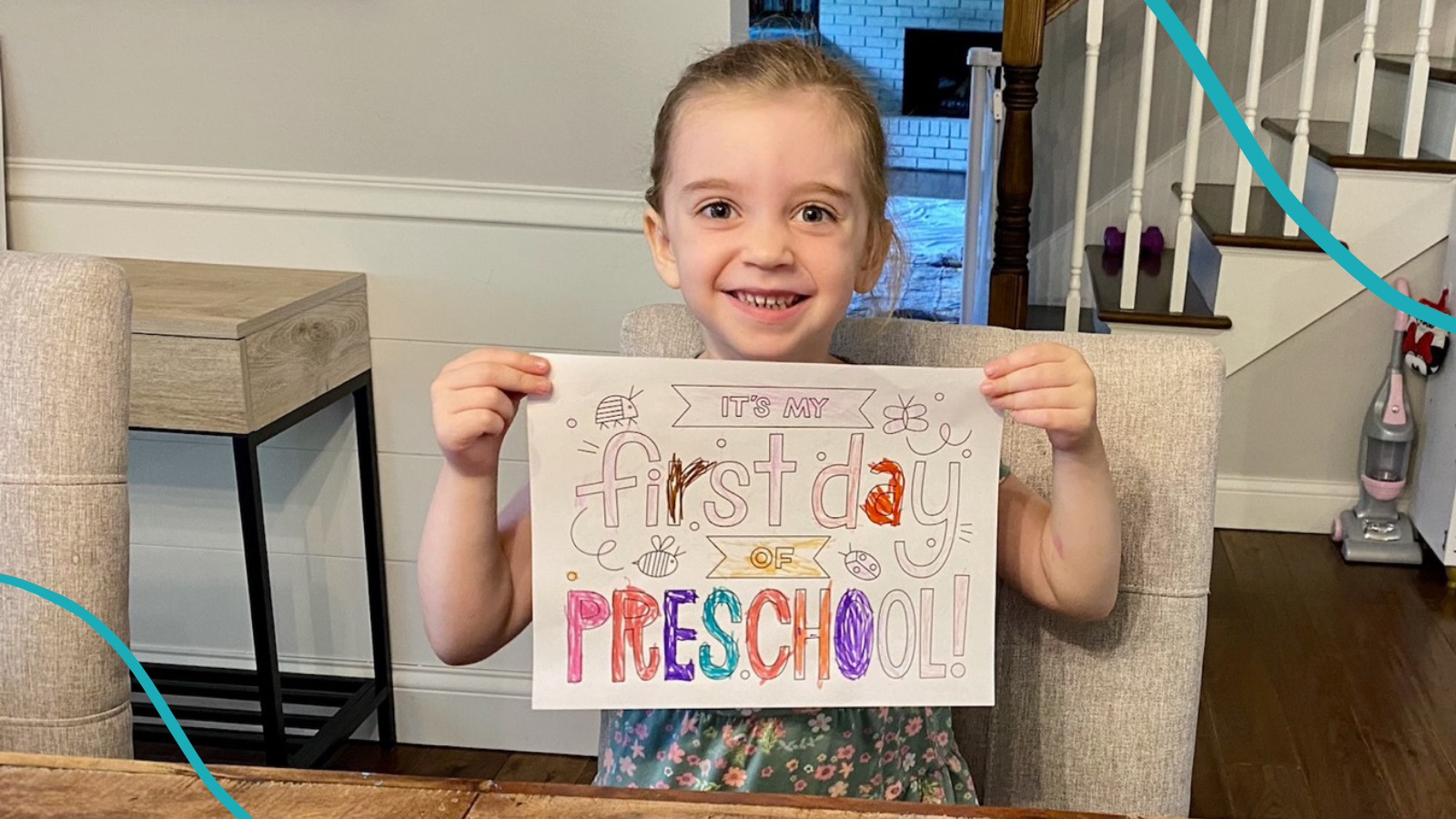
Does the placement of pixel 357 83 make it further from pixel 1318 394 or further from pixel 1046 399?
pixel 1318 394

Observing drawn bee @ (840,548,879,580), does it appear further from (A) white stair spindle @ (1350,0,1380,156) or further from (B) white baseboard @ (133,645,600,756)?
(A) white stair spindle @ (1350,0,1380,156)

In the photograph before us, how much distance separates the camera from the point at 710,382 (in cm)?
83

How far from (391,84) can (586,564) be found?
1.08 m

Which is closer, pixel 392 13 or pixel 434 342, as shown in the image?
pixel 392 13

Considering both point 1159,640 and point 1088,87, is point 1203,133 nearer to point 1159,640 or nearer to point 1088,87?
point 1088,87

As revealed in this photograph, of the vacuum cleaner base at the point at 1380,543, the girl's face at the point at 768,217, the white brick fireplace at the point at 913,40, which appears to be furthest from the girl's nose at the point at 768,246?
the white brick fireplace at the point at 913,40

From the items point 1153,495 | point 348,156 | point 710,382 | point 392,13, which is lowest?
point 1153,495

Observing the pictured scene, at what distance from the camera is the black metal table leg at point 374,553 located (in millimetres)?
1849

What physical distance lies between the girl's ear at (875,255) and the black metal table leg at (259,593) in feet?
2.96

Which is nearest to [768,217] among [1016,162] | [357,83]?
[357,83]

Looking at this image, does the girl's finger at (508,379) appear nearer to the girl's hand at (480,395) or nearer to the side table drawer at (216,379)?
the girl's hand at (480,395)

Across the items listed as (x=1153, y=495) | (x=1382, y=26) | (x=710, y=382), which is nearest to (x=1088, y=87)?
(x=1382, y=26)

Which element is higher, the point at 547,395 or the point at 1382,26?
the point at 1382,26

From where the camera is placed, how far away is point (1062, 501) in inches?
35.5
